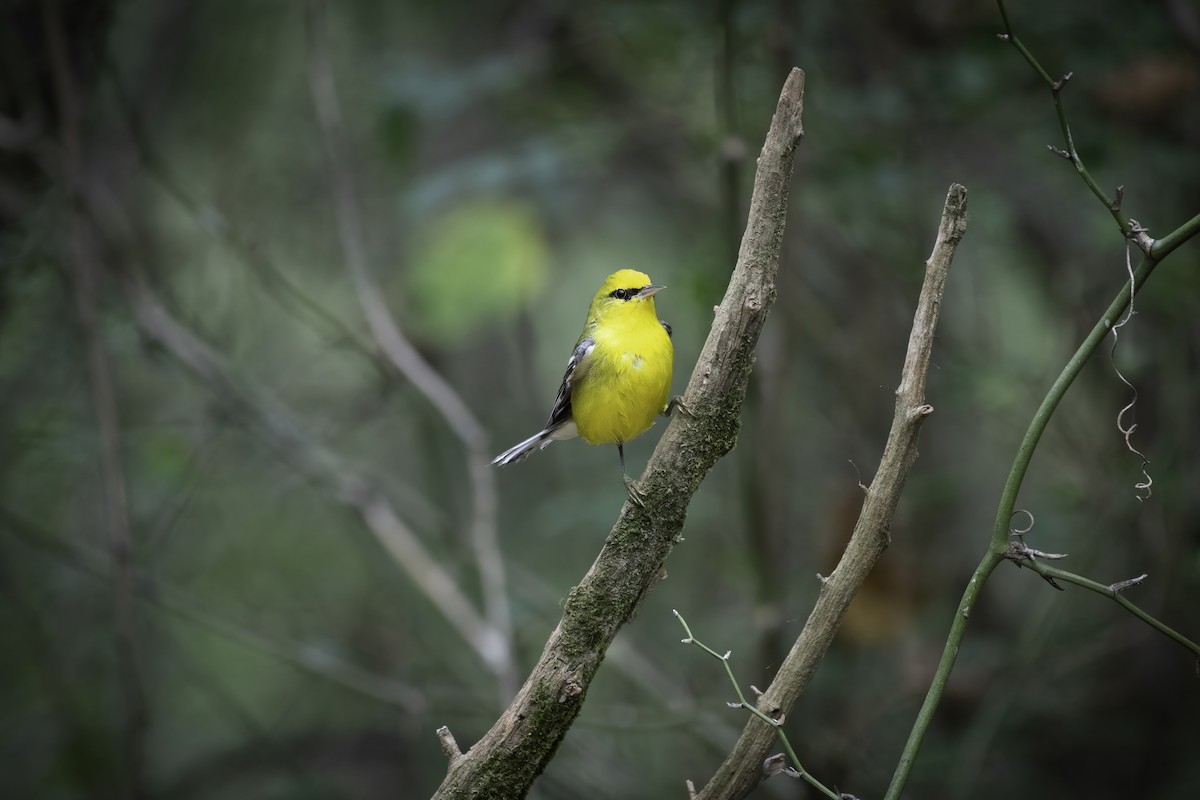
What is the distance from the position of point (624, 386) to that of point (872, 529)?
121 cm

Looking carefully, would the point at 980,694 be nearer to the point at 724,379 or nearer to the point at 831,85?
the point at 831,85

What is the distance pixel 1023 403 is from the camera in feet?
18.2

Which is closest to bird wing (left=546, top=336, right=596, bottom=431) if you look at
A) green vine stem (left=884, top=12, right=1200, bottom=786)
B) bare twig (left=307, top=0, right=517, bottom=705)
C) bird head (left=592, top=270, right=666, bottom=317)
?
bird head (left=592, top=270, right=666, bottom=317)

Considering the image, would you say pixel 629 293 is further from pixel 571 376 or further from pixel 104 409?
pixel 104 409

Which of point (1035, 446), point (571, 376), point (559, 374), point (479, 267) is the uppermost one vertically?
point (559, 374)

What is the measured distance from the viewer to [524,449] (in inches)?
143

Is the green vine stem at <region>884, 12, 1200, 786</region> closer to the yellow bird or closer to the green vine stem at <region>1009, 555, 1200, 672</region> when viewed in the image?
the green vine stem at <region>1009, 555, 1200, 672</region>

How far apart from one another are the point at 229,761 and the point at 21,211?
393cm

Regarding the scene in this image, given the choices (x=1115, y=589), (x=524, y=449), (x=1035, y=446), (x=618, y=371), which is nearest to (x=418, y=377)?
(x=524, y=449)

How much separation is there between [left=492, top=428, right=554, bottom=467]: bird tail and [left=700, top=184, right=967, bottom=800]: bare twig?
4.84 feet

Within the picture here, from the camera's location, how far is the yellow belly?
319 cm

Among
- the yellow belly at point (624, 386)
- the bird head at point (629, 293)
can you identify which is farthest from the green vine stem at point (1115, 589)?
the bird head at point (629, 293)

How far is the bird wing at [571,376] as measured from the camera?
3.46 m

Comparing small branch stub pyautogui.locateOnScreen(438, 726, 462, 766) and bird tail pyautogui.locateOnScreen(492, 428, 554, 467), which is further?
bird tail pyautogui.locateOnScreen(492, 428, 554, 467)
